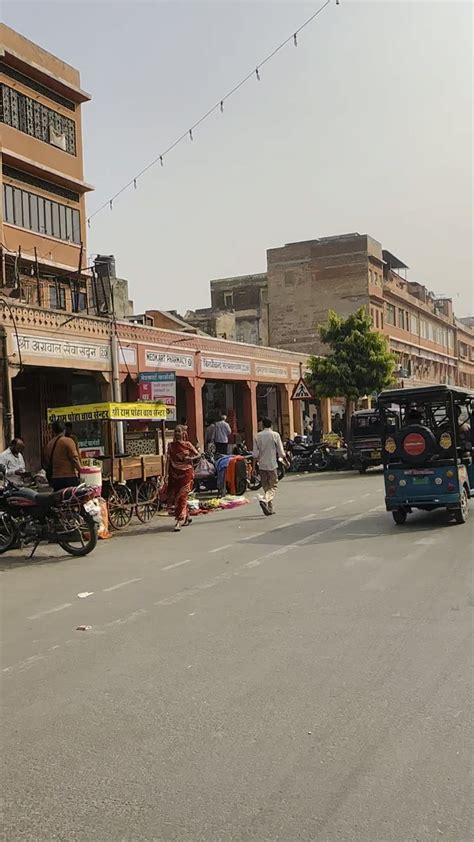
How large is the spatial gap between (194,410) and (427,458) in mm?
16824

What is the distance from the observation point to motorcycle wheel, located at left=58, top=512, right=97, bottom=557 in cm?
1107

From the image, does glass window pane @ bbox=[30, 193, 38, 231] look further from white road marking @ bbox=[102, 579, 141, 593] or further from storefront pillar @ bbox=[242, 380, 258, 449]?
white road marking @ bbox=[102, 579, 141, 593]

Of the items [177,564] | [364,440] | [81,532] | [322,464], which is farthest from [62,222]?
[177,564]

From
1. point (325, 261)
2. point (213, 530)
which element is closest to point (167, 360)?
point (213, 530)

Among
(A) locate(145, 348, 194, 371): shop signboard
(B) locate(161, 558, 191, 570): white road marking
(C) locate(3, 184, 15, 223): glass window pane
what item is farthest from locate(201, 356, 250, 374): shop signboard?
(B) locate(161, 558, 191, 570): white road marking

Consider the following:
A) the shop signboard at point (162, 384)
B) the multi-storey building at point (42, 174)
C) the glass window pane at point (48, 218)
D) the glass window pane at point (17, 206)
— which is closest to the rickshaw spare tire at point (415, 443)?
the shop signboard at point (162, 384)

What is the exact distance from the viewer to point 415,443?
40.5 feet

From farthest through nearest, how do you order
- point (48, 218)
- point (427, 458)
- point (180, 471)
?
point (48, 218) < point (180, 471) < point (427, 458)

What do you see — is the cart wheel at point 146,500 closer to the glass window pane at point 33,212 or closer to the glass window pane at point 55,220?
the glass window pane at point 33,212

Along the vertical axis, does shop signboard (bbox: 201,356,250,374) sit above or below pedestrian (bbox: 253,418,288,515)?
above

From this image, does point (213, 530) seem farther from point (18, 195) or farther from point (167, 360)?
point (18, 195)

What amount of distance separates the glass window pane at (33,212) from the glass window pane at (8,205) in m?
1.06

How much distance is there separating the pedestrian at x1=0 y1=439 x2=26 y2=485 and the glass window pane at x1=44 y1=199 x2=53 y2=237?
1704 centimetres

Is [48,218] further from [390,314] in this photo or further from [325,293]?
[390,314]
